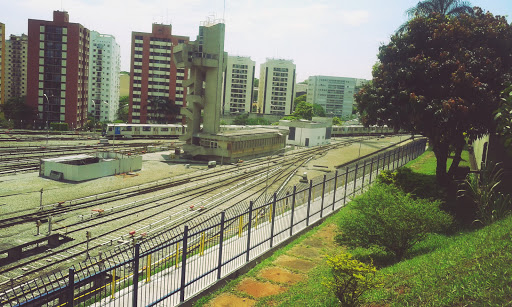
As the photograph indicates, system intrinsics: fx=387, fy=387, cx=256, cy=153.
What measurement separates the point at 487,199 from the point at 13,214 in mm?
25384

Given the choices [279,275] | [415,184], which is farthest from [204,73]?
[279,275]

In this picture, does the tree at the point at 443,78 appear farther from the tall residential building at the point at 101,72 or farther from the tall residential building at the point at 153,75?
the tall residential building at the point at 101,72

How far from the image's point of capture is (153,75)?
8844 cm

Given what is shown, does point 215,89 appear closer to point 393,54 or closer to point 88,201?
point 88,201

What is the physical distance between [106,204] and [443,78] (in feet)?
74.2

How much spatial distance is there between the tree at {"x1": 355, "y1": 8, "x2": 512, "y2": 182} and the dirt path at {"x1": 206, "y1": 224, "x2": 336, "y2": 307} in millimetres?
9374

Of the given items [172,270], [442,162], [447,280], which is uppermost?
[442,162]

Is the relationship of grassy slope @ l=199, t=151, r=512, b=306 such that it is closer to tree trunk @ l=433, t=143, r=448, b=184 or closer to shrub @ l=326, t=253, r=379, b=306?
shrub @ l=326, t=253, r=379, b=306

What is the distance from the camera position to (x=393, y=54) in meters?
22.4

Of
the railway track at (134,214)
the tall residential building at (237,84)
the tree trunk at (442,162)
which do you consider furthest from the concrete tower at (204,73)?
the tall residential building at (237,84)

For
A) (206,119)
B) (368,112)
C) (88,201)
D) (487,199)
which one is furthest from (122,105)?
(487,199)

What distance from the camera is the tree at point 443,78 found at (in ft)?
63.1

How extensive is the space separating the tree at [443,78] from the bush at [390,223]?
25.4 feet

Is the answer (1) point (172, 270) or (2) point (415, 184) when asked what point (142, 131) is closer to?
(2) point (415, 184)
